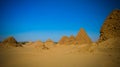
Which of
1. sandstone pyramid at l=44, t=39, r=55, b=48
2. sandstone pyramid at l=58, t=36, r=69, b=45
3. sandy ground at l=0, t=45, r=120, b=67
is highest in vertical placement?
sandstone pyramid at l=44, t=39, r=55, b=48

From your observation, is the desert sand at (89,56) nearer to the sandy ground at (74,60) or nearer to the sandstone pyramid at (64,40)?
the sandy ground at (74,60)

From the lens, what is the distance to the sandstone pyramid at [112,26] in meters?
10.9

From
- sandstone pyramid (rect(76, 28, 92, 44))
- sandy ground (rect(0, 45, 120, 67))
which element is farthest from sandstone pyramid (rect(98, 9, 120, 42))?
sandstone pyramid (rect(76, 28, 92, 44))

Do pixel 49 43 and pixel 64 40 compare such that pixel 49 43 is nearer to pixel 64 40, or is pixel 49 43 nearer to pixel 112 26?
pixel 64 40

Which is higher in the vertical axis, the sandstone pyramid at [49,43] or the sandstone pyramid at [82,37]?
the sandstone pyramid at [49,43]

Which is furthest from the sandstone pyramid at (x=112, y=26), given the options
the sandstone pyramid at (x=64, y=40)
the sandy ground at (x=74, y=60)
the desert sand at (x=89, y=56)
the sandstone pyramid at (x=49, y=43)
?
the sandstone pyramid at (x=49, y=43)

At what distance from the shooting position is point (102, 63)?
6.34 m

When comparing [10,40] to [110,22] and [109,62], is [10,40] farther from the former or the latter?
[109,62]

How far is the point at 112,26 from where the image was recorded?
A: 451 inches

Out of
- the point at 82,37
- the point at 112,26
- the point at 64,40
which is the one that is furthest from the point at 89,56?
the point at 64,40

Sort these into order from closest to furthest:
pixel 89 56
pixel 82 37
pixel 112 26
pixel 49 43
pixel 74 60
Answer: pixel 74 60
pixel 89 56
pixel 112 26
pixel 82 37
pixel 49 43

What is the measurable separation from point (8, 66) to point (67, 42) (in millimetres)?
38514

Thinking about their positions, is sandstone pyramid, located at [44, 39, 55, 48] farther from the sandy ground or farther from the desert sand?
the sandy ground

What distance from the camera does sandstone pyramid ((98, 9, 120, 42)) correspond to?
10.9 metres
